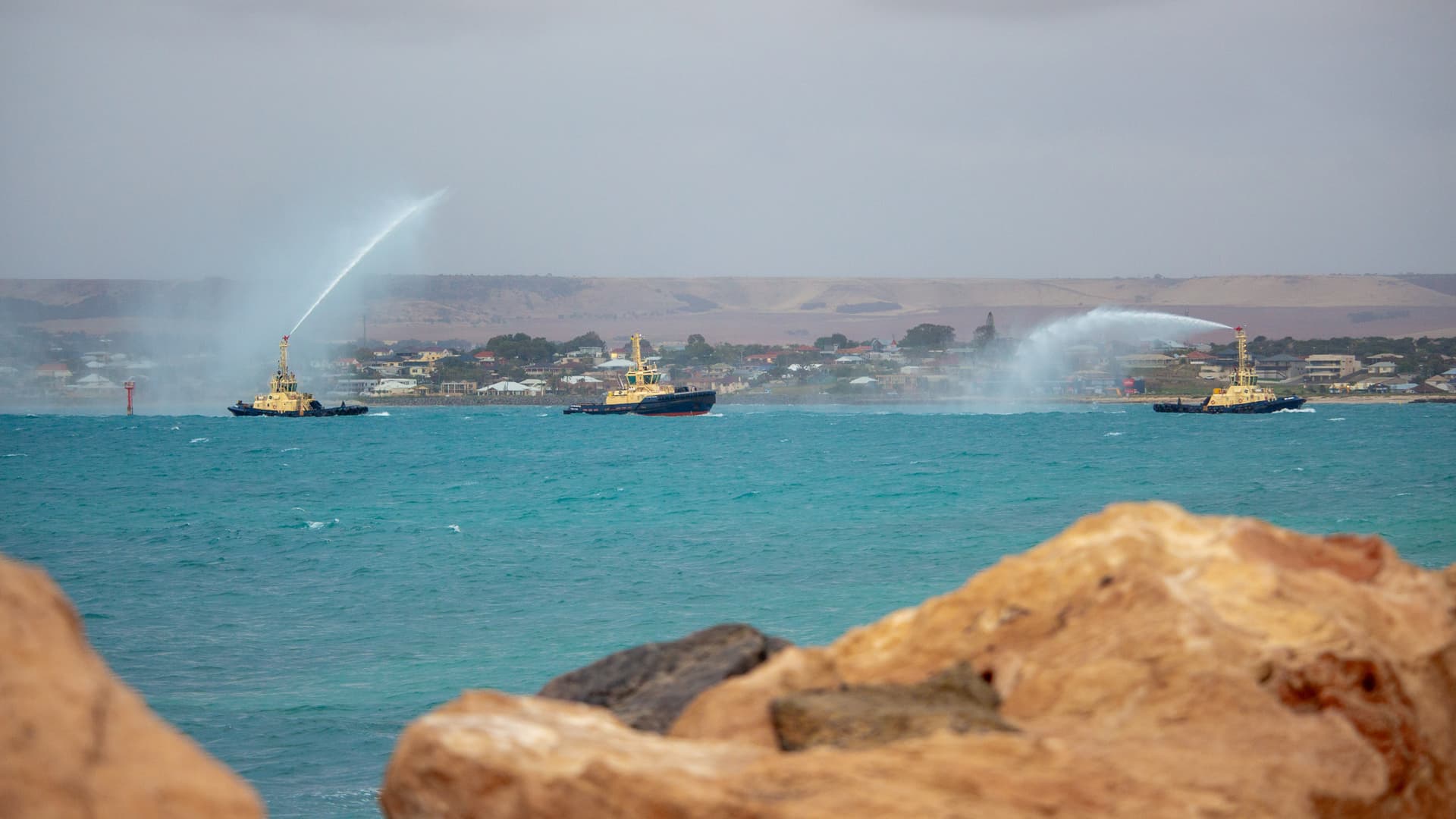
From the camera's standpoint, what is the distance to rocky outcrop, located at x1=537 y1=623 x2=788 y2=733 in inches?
205

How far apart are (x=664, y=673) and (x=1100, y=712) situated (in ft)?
5.96

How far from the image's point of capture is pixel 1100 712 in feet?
14.6

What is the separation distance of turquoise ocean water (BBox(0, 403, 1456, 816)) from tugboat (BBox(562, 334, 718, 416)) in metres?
39.4

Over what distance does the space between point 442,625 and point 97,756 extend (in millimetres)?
15806

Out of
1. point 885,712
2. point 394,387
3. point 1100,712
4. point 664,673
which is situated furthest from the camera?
point 394,387

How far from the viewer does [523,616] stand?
1905cm

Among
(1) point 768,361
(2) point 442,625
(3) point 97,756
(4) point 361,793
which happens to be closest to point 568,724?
(3) point 97,756

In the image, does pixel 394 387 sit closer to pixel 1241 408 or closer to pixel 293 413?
pixel 293 413

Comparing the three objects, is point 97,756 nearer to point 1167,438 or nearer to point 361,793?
point 361,793

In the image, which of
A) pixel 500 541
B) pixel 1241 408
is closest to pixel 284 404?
A: pixel 1241 408

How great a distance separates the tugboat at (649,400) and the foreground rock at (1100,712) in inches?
4046

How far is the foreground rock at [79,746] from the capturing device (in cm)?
295

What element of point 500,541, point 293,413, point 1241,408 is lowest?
point 293,413

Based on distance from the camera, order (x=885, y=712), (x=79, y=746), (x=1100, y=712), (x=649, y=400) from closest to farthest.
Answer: (x=79, y=746)
(x=885, y=712)
(x=1100, y=712)
(x=649, y=400)
